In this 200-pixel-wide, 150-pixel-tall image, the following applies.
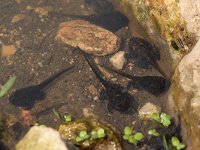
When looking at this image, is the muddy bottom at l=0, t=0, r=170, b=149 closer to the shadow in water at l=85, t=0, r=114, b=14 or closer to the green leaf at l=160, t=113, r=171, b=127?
the shadow in water at l=85, t=0, r=114, b=14

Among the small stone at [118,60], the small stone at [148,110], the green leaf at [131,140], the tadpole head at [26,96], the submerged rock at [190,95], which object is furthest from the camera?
the small stone at [118,60]

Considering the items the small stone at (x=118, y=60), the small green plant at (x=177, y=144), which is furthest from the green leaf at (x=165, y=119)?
the small stone at (x=118, y=60)

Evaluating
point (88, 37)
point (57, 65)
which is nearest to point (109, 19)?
point (88, 37)

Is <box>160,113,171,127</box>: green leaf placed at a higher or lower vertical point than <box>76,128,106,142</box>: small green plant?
higher

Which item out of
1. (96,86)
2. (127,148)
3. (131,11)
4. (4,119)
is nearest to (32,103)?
(4,119)

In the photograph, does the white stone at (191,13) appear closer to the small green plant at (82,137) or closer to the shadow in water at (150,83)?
the shadow in water at (150,83)

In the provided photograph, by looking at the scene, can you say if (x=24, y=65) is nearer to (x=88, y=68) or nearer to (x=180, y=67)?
(x=88, y=68)

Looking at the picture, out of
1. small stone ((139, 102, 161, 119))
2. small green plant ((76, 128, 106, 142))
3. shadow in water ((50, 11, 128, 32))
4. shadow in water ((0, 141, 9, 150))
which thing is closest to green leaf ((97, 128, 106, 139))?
small green plant ((76, 128, 106, 142))
